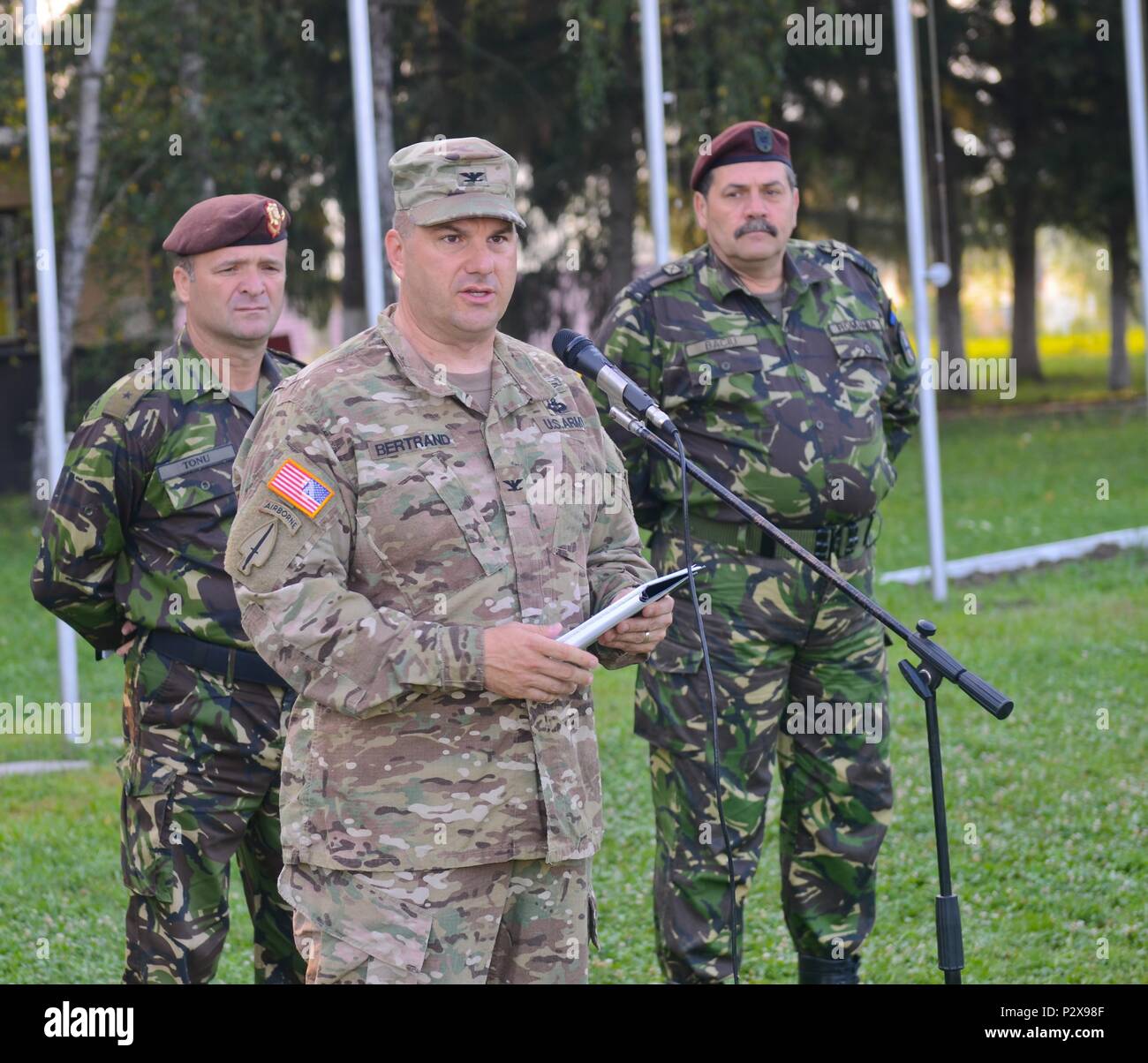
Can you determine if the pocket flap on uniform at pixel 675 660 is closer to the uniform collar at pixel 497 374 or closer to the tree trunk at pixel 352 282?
the uniform collar at pixel 497 374

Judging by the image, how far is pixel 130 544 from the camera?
4.16 m

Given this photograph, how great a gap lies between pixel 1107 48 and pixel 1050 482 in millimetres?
9947

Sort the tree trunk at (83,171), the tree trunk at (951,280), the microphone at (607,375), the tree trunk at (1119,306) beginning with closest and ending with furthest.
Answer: the microphone at (607,375) → the tree trunk at (83,171) → the tree trunk at (951,280) → the tree trunk at (1119,306)

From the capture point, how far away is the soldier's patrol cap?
2912 mm

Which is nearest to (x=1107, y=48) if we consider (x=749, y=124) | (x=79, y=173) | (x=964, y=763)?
(x=79, y=173)

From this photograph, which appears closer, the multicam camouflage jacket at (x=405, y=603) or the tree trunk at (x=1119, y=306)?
the multicam camouflage jacket at (x=405, y=603)

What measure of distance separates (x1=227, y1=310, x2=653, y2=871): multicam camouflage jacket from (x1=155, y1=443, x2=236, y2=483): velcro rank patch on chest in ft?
3.49

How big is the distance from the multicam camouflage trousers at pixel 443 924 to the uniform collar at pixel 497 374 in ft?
2.87

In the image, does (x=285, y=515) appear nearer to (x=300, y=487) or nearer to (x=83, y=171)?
(x=300, y=487)

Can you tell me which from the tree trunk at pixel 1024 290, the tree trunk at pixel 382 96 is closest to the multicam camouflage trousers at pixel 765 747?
the tree trunk at pixel 382 96

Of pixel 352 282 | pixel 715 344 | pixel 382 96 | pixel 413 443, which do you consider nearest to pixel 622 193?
pixel 352 282

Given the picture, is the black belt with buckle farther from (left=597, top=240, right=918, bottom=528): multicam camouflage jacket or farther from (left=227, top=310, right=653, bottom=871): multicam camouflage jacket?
(left=597, top=240, right=918, bottom=528): multicam camouflage jacket

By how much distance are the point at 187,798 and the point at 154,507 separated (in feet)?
2.45

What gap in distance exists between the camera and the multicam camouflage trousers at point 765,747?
436 cm
